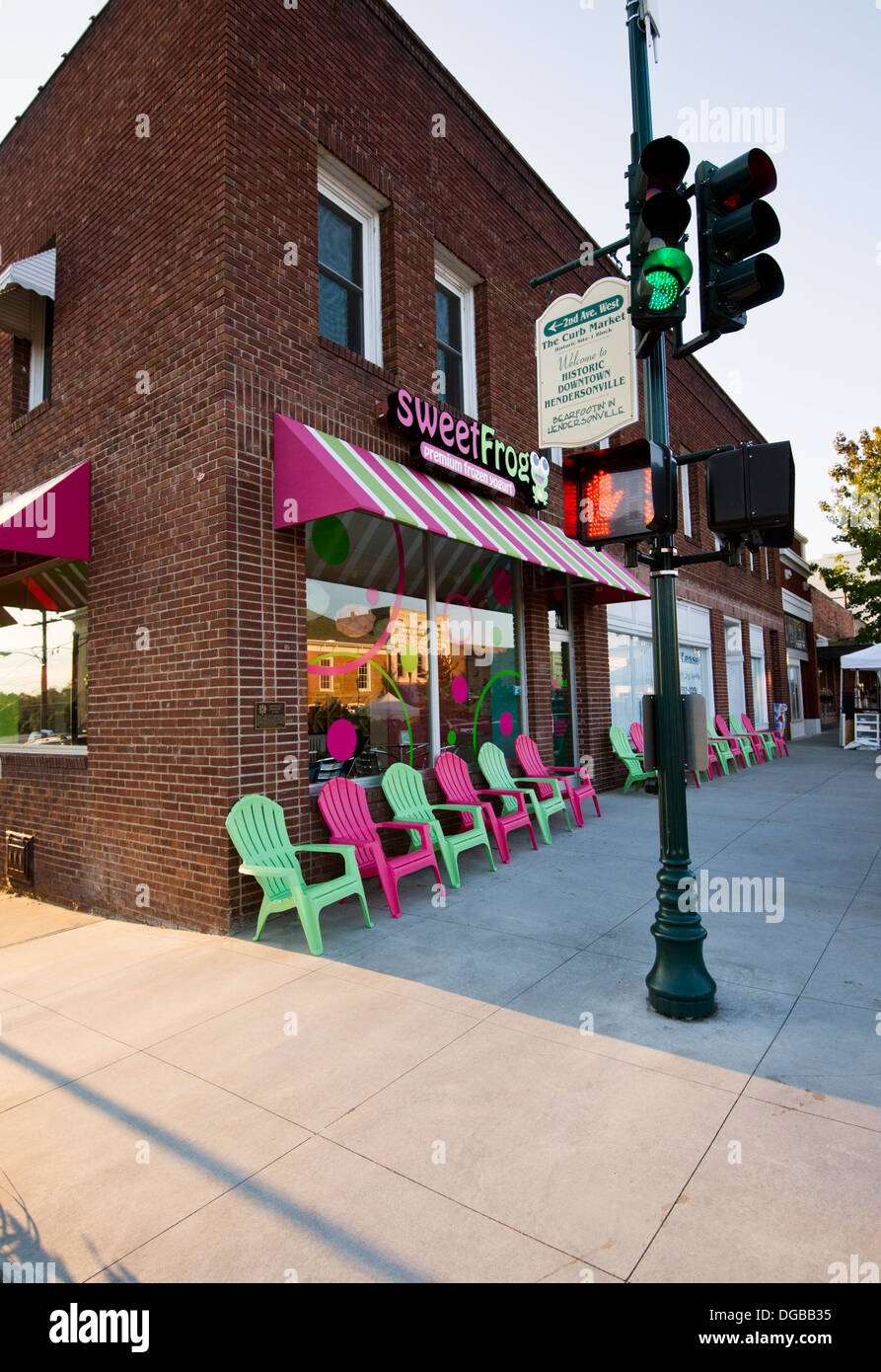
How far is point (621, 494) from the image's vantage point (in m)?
4.06

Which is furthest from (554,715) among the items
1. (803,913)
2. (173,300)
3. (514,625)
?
(173,300)

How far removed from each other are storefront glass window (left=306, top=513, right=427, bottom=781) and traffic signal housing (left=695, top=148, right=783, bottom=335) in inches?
153

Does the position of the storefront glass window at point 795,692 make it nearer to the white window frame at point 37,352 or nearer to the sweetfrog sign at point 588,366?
the sweetfrog sign at point 588,366

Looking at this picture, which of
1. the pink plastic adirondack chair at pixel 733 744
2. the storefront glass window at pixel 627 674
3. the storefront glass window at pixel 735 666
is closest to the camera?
the storefront glass window at pixel 627 674

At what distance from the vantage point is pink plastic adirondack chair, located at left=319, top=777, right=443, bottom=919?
5.84 m

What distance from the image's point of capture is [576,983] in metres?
4.39

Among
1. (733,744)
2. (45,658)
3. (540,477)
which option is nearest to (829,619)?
(733,744)

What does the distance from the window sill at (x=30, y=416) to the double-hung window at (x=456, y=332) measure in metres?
4.48

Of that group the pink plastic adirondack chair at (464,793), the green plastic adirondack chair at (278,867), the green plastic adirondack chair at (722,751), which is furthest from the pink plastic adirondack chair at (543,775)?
the green plastic adirondack chair at (722,751)

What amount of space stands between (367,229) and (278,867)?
22.3ft

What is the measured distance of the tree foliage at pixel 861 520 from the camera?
2252cm

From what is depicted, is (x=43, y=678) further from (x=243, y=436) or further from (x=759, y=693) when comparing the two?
(x=759, y=693)

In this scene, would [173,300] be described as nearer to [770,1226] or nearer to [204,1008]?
[204,1008]
